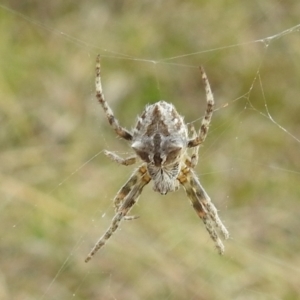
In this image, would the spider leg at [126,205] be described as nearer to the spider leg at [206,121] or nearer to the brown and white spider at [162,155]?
the brown and white spider at [162,155]

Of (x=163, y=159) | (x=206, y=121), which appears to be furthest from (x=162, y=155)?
(x=206, y=121)

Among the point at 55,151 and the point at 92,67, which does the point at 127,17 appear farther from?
the point at 55,151

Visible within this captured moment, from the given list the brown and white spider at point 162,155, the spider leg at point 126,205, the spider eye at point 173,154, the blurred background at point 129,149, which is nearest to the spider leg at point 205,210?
the brown and white spider at point 162,155

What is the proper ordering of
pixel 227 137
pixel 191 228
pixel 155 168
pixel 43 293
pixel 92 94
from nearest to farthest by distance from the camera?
pixel 155 168 → pixel 43 293 → pixel 191 228 → pixel 227 137 → pixel 92 94

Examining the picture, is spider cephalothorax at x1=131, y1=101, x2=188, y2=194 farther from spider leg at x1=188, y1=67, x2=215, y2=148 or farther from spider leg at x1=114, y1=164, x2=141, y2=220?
spider leg at x1=114, y1=164, x2=141, y2=220

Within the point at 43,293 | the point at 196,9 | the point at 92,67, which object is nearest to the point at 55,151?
A: the point at 92,67

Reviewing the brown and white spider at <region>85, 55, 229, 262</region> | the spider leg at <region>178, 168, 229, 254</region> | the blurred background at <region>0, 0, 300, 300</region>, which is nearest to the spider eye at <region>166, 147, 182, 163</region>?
the brown and white spider at <region>85, 55, 229, 262</region>

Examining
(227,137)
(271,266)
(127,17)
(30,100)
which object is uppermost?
(127,17)

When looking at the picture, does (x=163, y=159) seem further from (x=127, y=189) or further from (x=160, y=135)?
(x=127, y=189)
